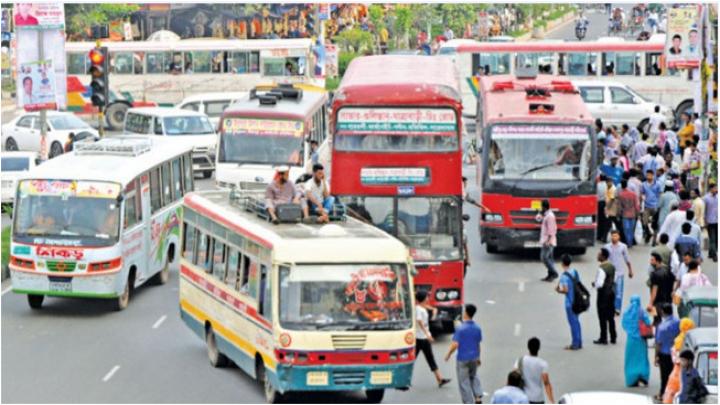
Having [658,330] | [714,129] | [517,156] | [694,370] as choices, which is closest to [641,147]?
[714,129]

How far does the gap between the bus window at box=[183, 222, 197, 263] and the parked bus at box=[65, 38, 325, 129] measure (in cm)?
3453

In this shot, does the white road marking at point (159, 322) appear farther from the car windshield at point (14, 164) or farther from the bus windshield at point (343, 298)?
the car windshield at point (14, 164)

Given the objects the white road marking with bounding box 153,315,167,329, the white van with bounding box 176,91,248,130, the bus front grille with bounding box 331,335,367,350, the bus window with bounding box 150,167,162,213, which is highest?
the bus window with bounding box 150,167,162,213

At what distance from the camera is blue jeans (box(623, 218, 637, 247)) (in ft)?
110

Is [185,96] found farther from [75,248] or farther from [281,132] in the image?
[75,248]

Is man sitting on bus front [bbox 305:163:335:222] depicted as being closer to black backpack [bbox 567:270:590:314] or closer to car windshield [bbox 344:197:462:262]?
car windshield [bbox 344:197:462:262]

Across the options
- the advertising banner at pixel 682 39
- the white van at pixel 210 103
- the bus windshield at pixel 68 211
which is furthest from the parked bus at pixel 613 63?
the bus windshield at pixel 68 211

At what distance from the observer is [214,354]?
24.5 meters

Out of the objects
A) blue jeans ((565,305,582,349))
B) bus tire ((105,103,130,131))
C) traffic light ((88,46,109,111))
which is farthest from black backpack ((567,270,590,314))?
bus tire ((105,103,130,131))

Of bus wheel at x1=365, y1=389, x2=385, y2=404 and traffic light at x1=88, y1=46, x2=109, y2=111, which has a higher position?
traffic light at x1=88, y1=46, x2=109, y2=111

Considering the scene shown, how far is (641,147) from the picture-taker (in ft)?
130

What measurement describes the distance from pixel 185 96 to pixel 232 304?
124ft

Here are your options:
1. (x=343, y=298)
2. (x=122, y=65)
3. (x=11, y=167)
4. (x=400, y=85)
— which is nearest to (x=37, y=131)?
(x=11, y=167)

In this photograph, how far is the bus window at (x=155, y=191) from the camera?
1200 inches
